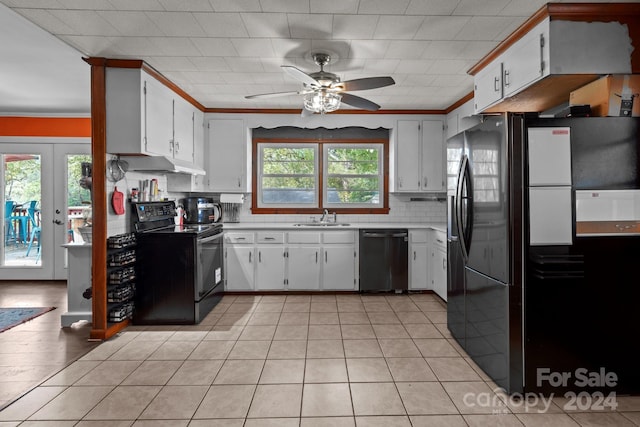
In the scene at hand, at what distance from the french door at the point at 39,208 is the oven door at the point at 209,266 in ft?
8.48

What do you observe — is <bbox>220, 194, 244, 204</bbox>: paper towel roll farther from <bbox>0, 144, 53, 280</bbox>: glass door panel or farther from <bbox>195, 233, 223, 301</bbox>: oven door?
<bbox>0, 144, 53, 280</bbox>: glass door panel

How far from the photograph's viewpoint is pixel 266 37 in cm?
288

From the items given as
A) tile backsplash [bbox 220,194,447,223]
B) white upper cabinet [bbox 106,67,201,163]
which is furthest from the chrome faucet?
white upper cabinet [bbox 106,67,201,163]

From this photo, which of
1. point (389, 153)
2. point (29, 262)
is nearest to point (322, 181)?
point (389, 153)

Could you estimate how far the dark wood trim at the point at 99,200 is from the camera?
3303 mm

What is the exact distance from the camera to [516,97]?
2.94 metres

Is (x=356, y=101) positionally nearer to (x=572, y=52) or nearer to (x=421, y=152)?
(x=572, y=52)

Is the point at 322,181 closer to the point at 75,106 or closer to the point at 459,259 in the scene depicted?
the point at 459,259

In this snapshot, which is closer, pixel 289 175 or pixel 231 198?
pixel 231 198

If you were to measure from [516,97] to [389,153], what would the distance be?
98.6 inches

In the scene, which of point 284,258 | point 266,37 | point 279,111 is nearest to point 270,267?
point 284,258

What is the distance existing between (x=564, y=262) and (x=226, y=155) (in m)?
4.04

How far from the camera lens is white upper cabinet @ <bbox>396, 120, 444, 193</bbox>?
5.12m

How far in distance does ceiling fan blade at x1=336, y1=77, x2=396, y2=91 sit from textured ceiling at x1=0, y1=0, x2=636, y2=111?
314 millimetres
